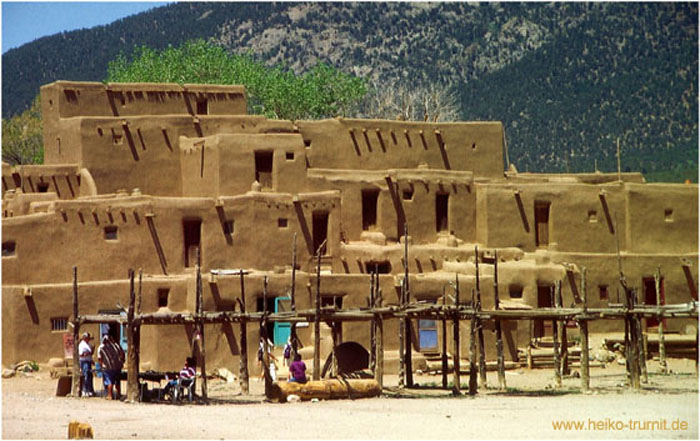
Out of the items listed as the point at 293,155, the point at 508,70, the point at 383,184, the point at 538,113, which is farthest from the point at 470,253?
the point at 508,70

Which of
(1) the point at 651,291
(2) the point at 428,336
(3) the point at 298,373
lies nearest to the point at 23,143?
(2) the point at 428,336

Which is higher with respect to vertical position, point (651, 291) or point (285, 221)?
point (285, 221)

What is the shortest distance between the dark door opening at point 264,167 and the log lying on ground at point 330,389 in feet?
39.0

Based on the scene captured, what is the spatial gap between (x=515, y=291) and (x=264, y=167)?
8763 millimetres

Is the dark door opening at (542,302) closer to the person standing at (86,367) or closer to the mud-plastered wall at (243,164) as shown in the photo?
the mud-plastered wall at (243,164)

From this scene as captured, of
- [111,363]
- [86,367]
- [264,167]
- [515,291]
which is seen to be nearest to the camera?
[111,363]

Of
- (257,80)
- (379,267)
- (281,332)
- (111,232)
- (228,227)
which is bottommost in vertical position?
(281,332)

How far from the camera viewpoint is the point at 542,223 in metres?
44.2

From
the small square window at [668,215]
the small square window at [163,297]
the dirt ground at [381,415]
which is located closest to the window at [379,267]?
the small square window at [163,297]

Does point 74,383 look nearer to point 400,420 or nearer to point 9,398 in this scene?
point 9,398

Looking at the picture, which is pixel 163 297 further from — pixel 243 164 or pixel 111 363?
pixel 111 363

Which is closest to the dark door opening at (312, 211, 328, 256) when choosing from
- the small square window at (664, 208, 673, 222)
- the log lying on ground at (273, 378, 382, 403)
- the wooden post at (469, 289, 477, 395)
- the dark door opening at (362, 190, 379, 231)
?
the dark door opening at (362, 190, 379, 231)

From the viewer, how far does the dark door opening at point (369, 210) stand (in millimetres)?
42312

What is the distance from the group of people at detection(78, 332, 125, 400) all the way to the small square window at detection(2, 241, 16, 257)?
695 cm
